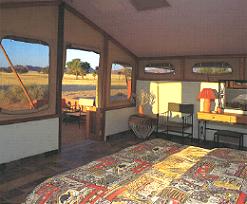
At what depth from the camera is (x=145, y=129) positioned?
6.14 meters

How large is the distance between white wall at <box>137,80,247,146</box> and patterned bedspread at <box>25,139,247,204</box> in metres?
3.14

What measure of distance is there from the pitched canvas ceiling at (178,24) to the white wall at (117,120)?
1648mm

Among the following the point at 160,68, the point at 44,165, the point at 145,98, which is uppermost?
the point at 160,68

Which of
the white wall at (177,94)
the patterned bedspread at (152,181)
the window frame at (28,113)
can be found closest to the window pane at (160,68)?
the white wall at (177,94)

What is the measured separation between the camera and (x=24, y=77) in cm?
418

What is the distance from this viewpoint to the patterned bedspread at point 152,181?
181cm

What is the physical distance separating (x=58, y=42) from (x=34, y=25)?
55cm


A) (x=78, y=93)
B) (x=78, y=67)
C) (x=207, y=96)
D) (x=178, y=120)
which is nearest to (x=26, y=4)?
(x=207, y=96)

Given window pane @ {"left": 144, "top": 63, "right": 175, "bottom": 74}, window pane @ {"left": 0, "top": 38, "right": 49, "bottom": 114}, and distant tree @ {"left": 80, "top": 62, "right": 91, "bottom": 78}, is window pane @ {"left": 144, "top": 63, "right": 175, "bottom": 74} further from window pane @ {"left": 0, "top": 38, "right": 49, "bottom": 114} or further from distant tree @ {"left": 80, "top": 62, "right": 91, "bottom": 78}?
window pane @ {"left": 0, "top": 38, "right": 49, "bottom": 114}

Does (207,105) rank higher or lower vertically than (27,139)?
higher

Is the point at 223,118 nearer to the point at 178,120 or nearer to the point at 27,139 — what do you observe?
the point at 178,120

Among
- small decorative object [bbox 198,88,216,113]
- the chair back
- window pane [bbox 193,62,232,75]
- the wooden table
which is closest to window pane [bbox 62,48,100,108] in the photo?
the wooden table

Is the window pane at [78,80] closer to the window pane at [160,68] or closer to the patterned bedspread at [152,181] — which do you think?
the window pane at [160,68]

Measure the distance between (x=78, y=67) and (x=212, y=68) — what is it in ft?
16.0
